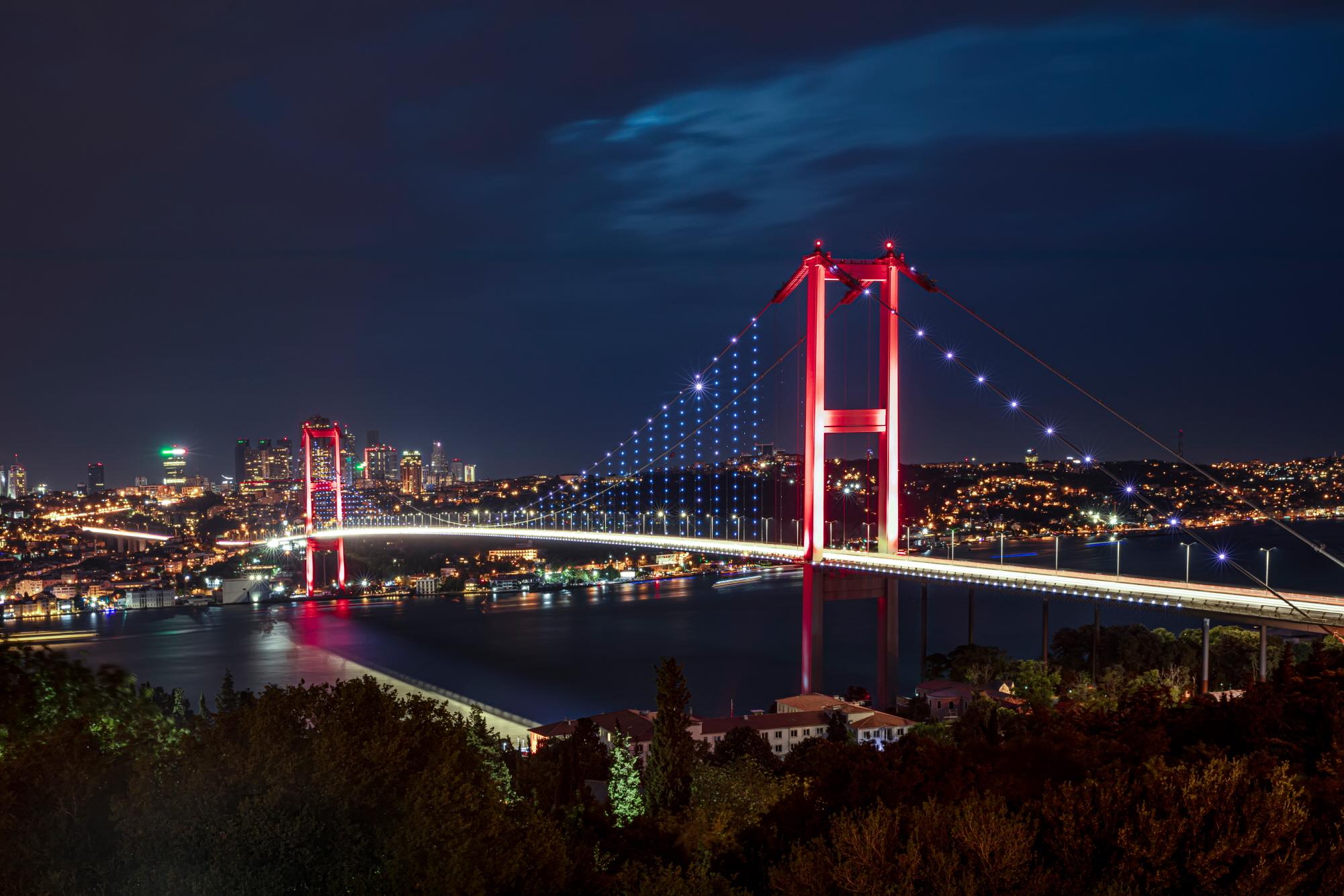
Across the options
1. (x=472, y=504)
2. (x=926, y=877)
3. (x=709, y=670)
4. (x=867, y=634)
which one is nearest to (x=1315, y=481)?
(x=867, y=634)

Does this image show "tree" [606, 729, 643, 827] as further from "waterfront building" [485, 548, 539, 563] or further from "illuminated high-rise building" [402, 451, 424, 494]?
"illuminated high-rise building" [402, 451, 424, 494]

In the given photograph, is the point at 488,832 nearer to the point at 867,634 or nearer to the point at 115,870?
the point at 115,870

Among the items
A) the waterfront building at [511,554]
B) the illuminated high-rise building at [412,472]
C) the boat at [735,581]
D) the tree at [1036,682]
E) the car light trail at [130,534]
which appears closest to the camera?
the tree at [1036,682]

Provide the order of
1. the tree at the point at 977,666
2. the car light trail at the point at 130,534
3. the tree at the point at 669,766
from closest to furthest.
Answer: the tree at the point at 669,766
the tree at the point at 977,666
the car light trail at the point at 130,534

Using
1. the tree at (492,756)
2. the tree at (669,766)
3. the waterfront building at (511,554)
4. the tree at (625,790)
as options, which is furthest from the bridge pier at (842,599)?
the waterfront building at (511,554)

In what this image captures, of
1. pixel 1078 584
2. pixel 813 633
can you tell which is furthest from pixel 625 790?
pixel 813 633

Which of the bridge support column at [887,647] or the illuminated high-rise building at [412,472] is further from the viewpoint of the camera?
the illuminated high-rise building at [412,472]

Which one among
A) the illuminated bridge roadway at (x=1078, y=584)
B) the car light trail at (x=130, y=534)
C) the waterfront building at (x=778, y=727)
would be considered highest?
the illuminated bridge roadway at (x=1078, y=584)

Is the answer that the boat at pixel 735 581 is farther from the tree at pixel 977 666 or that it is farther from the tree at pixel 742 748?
the tree at pixel 742 748

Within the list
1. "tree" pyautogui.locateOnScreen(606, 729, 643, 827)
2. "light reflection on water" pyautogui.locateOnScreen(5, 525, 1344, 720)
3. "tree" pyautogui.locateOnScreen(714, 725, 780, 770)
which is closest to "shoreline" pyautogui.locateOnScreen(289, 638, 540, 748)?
"light reflection on water" pyautogui.locateOnScreen(5, 525, 1344, 720)
